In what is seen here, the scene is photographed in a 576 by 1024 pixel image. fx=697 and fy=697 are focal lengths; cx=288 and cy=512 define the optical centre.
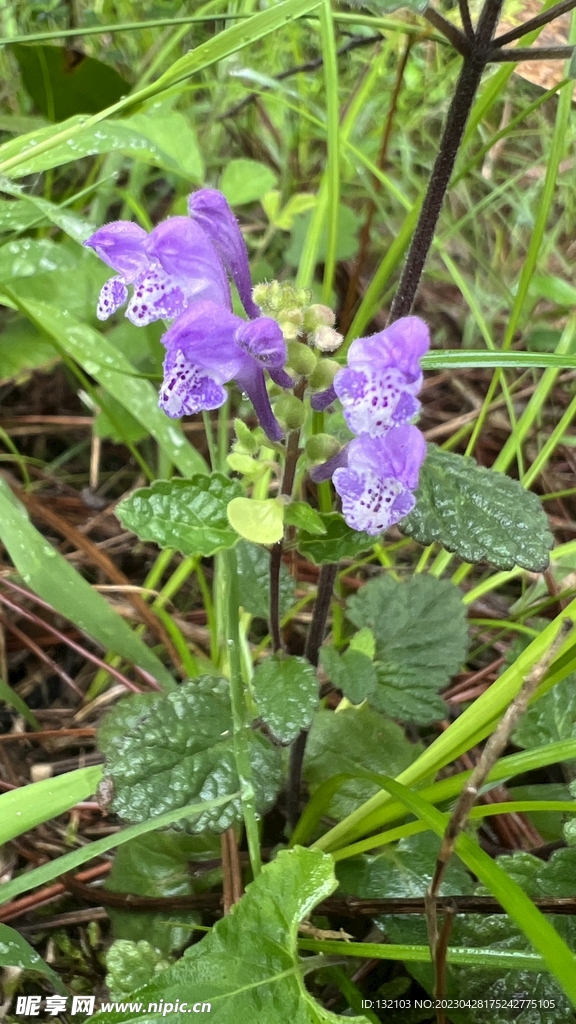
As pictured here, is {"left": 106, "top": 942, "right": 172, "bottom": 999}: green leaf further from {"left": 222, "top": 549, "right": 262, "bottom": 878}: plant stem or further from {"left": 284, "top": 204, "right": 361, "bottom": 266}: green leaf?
{"left": 284, "top": 204, "right": 361, "bottom": 266}: green leaf

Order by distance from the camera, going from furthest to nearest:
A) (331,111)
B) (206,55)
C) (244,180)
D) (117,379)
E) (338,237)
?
(338,237) < (244,180) < (117,379) < (331,111) < (206,55)

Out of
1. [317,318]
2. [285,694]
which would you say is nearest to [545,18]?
[317,318]

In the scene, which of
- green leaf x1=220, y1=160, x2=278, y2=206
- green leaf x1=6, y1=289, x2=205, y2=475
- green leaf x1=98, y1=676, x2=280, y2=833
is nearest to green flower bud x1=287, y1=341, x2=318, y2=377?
green leaf x1=98, y1=676, x2=280, y2=833

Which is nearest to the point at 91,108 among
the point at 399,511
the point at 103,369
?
the point at 103,369

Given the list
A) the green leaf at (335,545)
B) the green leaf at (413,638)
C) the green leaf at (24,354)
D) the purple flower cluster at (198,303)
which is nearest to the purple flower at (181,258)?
the purple flower cluster at (198,303)

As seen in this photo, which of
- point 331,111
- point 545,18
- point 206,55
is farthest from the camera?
point 331,111

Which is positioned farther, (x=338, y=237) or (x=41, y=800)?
(x=338, y=237)

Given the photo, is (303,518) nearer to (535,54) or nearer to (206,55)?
(535,54)
